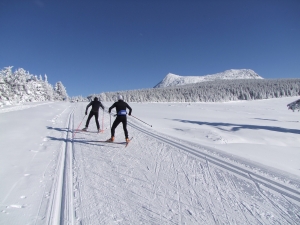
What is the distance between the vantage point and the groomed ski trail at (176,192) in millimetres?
2775

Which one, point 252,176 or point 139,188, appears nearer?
point 139,188

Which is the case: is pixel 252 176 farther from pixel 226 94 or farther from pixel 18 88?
pixel 226 94

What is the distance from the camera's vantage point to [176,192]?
11.5ft

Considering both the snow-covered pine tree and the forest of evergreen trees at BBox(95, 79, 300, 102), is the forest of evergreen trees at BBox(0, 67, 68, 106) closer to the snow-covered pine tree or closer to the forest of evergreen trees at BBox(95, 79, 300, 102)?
the snow-covered pine tree

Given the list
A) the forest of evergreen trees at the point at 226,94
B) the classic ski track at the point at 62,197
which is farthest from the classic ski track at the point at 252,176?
the forest of evergreen trees at the point at 226,94

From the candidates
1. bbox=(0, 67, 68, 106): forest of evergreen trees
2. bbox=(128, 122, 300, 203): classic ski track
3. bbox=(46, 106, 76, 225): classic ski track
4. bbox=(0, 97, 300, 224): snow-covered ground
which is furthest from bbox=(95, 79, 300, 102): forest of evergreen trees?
bbox=(46, 106, 76, 225): classic ski track

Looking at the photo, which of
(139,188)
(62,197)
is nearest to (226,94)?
(139,188)

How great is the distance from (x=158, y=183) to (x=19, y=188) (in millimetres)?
2905

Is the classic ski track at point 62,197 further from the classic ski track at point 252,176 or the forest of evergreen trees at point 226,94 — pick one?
the forest of evergreen trees at point 226,94

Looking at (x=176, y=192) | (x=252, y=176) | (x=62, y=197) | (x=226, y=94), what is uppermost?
(x=226, y=94)

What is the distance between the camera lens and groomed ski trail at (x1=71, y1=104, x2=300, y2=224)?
2.78 metres

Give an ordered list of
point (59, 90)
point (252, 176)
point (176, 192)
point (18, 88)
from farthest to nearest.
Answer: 1. point (59, 90)
2. point (18, 88)
3. point (252, 176)
4. point (176, 192)

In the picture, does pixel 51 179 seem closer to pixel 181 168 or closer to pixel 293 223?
pixel 181 168

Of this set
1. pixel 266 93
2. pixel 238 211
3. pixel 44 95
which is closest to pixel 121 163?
pixel 238 211
